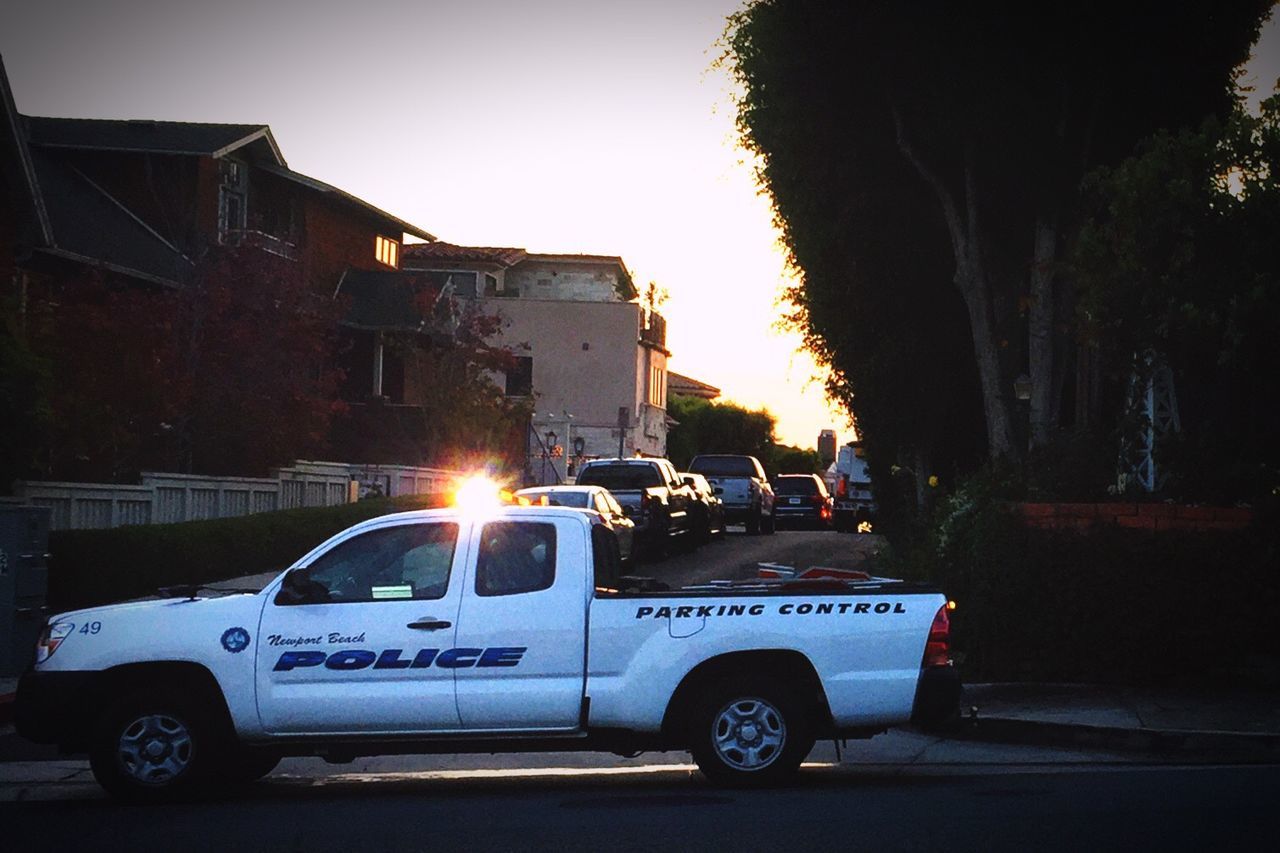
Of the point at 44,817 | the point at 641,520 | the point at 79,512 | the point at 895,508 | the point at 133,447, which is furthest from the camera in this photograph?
the point at 895,508

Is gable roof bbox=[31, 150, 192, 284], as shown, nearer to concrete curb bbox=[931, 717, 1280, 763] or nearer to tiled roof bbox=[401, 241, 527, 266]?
concrete curb bbox=[931, 717, 1280, 763]

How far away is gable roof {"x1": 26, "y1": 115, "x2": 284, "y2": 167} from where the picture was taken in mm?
36938

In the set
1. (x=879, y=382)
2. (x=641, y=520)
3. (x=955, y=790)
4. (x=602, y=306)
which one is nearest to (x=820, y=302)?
(x=879, y=382)

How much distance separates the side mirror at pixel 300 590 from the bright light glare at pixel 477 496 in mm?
1033

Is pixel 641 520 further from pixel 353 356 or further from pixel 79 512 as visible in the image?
pixel 353 356

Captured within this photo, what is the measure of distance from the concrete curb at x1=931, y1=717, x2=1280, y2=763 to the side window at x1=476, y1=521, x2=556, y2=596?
9.83 feet

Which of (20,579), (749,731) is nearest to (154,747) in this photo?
(749,731)

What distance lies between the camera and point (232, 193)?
39656mm

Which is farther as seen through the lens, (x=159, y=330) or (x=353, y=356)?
(x=353, y=356)

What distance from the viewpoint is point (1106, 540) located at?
48.8 ft

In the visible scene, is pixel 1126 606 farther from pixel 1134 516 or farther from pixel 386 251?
pixel 386 251

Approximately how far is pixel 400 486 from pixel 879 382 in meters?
14.0

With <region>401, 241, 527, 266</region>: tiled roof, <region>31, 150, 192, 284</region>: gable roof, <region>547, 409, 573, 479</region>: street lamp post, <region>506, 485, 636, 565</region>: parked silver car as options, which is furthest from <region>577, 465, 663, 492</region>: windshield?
<region>401, 241, 527, 266</region>: tiled roof

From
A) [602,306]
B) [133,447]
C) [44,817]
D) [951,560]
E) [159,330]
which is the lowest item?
[44,817]
